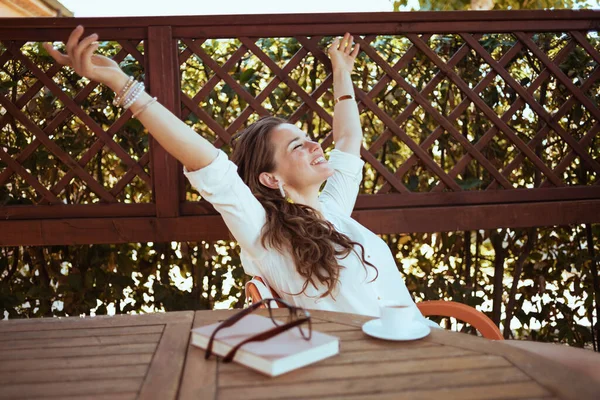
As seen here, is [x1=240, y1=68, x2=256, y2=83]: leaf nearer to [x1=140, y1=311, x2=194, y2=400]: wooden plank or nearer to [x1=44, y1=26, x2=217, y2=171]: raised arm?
[x1=44, y1=26, x2=217, y2=171]: raised arm

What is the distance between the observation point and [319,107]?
7.58ft

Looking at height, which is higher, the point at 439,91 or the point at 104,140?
the point at 439,91

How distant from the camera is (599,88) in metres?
2.65

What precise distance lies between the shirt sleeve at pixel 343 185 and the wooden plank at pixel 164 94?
1.96ft

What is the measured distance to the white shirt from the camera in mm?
1498

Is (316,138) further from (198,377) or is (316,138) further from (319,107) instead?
(198,377)

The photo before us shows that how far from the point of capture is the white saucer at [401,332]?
1043mm

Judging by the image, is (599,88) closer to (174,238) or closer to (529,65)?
(529,65)

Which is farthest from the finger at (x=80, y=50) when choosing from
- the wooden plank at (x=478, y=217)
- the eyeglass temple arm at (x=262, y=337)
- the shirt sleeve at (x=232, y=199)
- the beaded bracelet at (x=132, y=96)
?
the wooden plank at (x=478, y=217)

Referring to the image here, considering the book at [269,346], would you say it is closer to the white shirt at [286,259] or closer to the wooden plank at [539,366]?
the wooden plank at [539,366]

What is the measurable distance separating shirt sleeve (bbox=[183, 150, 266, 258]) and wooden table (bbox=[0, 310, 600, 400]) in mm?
448

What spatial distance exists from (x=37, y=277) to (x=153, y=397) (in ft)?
6.91

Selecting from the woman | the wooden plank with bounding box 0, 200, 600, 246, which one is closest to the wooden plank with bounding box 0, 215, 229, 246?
the wooden plank with bounding box 0, 200, 600, 246

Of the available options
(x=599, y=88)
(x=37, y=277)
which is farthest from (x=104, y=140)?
(x=599, y=88)
